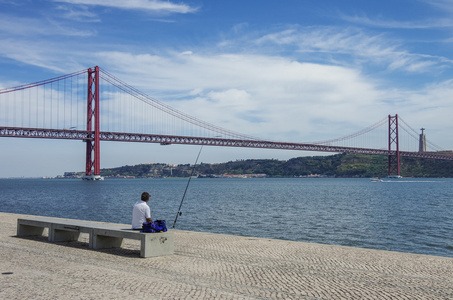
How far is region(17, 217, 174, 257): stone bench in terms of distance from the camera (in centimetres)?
692

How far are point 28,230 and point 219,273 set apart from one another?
5237mm

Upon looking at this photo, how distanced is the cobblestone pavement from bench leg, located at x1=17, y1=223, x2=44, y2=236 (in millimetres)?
722

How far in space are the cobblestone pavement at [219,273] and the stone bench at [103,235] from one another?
195 mm

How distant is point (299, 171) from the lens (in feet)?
420

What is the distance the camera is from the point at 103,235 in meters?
7.54

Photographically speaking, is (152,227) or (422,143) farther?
(422,143)

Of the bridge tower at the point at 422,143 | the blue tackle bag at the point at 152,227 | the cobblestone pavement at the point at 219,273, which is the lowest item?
the cobblestone pavement at the point at 219,273

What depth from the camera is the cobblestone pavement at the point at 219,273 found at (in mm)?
4930

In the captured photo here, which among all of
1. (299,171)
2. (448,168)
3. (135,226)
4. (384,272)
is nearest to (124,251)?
(135,226)

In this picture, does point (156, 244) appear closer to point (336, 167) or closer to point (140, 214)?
point (140, 214)

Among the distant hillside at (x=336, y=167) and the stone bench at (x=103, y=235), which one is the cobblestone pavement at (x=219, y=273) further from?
the distant hillside at (x=336, y=167)

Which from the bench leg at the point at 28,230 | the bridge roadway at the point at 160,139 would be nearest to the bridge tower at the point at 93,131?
the bridge roadway at the point at 160,139

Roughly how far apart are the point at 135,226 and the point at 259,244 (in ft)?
8.87

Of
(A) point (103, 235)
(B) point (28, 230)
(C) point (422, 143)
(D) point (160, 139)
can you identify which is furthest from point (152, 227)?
(C) point (422, 143)
